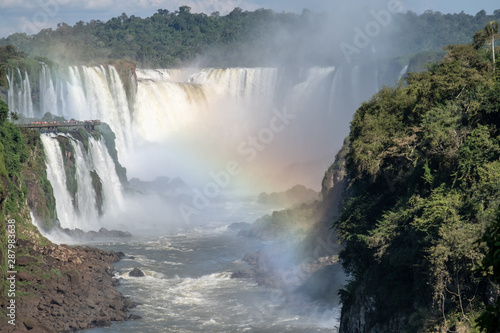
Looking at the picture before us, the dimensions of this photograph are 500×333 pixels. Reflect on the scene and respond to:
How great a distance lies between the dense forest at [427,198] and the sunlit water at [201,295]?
21.0 ft

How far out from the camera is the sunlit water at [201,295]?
3731 cm

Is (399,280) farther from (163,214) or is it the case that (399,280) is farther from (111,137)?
(111,137)

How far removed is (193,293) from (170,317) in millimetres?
4766

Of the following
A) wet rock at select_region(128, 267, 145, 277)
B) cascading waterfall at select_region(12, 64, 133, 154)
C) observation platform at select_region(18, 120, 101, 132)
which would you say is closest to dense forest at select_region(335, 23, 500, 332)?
wet rock at select_region(128, 267, 145, 277)

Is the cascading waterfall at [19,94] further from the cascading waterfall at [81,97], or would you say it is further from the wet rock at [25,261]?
the wet rock at [25,261]

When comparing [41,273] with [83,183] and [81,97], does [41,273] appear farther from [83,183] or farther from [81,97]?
[81,97]

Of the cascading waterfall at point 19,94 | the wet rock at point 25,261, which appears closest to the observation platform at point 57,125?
the cascading waterfall at point 19,94

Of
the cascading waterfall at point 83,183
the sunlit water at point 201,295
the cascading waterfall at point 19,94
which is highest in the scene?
the cascading waterfall at point 19,94

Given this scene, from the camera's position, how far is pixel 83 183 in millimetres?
61562

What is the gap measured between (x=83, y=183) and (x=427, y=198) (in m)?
37.8

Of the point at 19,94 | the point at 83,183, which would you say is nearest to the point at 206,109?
the point at 19,94

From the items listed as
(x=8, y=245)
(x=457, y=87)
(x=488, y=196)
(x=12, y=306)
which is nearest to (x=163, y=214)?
(x=8, y=245)

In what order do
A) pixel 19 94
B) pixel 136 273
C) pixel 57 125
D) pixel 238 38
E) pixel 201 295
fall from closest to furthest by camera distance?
pixel 201 295, pixel 136 273, pixel 57 125, pixel 19 94, pixel 238 38

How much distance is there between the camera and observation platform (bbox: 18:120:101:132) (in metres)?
60.0
